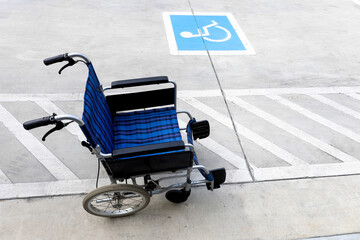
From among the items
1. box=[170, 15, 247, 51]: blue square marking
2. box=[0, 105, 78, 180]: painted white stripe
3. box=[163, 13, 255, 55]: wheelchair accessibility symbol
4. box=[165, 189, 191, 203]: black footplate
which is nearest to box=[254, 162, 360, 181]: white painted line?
box=[165, 189, 191, 203]: black footplate

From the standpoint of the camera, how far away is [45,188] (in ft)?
8.85

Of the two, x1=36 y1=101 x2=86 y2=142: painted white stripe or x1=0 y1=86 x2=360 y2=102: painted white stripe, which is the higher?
x1=0 y1=86 x2=360 y2=102: painted white stripe

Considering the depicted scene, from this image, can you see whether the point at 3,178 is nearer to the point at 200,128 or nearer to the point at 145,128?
the point at 145,128

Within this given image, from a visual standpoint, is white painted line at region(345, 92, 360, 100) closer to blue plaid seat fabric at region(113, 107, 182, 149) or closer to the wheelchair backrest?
blue plaid seat fabric at region(113, 107, 182, 149)

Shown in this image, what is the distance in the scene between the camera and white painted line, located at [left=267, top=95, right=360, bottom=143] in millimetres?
3445

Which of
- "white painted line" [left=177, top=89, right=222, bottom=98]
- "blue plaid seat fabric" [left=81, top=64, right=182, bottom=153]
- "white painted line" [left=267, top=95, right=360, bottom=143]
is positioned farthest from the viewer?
"white painted line" [left=177, top=89, right=222, bottom=98]

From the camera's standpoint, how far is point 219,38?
17.4 ft

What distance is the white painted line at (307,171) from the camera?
293 cm

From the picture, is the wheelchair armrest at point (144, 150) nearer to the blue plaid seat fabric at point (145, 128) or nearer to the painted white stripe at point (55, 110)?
the blue plaid seat fabric at point (145, 128)

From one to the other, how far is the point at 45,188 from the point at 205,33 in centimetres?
406

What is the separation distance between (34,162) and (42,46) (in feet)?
8.56

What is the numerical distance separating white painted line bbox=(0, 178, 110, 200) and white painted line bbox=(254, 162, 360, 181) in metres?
1.67

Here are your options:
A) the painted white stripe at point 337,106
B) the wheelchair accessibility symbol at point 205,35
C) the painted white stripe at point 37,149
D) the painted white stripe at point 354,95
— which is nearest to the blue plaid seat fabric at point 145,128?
the painted white stripe at point 37,149

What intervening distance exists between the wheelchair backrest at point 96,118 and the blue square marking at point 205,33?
9.21ft
